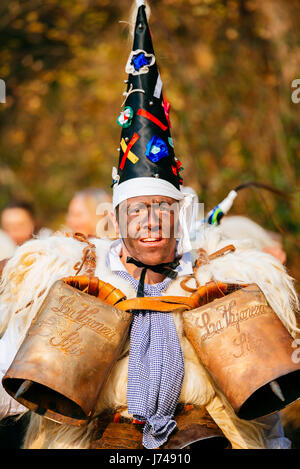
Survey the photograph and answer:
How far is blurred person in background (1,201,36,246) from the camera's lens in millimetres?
3433

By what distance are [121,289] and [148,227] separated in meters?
0.27

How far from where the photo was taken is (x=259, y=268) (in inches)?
83.5

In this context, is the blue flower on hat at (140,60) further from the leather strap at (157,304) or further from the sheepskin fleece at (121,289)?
the leather strap at (157,304)

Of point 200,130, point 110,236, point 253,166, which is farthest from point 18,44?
point 110,236

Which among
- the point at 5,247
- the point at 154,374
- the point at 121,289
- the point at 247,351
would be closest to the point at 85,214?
the point at 5,247

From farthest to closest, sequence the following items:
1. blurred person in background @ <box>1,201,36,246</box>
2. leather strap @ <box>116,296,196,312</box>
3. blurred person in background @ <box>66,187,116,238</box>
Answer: blurred person in background @ <box>66,187,116,238</box>, blurred person in background @ <box>1,201,36,246</box>, leather strap @ <box>116,296,196,312</box>

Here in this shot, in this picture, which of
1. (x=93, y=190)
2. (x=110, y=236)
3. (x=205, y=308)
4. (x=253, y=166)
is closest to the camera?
(x=205, y=308)

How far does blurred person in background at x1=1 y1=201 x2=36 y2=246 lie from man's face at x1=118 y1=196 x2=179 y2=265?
61.0 inches

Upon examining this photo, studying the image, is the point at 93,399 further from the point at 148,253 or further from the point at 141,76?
the point at 141,76

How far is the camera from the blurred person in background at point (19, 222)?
3433 millimetres

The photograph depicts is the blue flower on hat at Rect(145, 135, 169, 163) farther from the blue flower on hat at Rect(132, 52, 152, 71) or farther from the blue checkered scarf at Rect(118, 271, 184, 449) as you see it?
the blue checkered scarf at Rect(118, 271, 184, 449)

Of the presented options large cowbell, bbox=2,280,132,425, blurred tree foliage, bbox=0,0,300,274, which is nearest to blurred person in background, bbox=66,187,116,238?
large cowbell, bbox=2,280,132,425

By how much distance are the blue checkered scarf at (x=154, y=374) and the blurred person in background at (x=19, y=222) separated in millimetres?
1662

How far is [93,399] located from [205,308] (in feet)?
1.70
